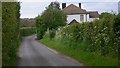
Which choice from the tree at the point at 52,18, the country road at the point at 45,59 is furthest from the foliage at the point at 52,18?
the country road at the point at 45,59

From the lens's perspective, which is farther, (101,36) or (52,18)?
(52,18)

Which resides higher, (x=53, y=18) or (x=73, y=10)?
(x=73, y=10)

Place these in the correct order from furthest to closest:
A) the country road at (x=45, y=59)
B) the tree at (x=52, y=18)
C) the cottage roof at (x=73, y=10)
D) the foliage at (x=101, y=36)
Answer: the cottage roof at (x=73, y=10) < the tree at (x=52, y=18) < the country road at (x=45, y=59) < the foliage at (x=101, y=36)

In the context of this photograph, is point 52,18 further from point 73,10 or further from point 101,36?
point 101,36

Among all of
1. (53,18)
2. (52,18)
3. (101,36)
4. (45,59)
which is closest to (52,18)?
(52,18)

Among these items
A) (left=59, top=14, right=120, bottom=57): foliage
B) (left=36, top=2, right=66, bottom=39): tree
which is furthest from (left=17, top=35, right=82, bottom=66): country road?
(left=36, top=2, right=66, bottom=39): tree

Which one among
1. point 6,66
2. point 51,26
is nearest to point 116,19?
point 6,66

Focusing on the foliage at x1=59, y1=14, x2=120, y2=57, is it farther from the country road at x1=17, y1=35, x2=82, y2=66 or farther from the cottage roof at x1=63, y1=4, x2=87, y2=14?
the cottage roof at x1=63, y1=4, x2=87, y2=14

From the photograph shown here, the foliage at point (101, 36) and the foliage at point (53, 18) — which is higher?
the foliage at point (101, 36)

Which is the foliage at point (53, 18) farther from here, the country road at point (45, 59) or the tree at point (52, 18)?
the country road at point (45, 59)

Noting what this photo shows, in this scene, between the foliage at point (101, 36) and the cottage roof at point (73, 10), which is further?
the cottage roof at point (73, 10)

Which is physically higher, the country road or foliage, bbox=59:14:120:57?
foliage, bbox=59:14:120:57

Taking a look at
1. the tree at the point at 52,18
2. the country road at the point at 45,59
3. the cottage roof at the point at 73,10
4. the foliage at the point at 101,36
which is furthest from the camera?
the cottage roof at the point at 73,10

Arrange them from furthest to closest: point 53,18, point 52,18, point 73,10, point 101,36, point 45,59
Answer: point 73,10, point 52,18, point 53,18, point 45,59, point 101,36
